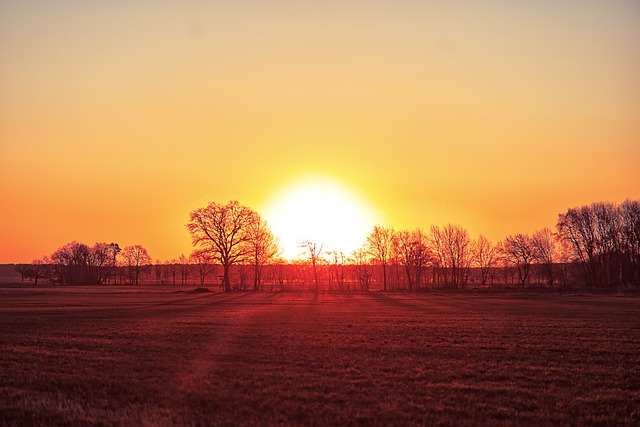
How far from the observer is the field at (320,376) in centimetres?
1111

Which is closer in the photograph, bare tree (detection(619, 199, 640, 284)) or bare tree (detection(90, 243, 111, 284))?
bare tree (detection(619, 199, 640, 284))

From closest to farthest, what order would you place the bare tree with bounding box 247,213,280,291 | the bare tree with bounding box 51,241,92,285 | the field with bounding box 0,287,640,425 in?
the field with bounding box 0,287,640,425 < the bare tree with bounding box 247,213,280,291 < the bare tree with bounding box 51,241,92,285

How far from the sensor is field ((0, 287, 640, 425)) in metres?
11.1

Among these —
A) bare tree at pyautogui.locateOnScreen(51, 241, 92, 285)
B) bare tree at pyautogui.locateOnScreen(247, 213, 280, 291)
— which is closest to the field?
bare tree at pyautogui.locateOnScreen(247, 213, 280, 291)

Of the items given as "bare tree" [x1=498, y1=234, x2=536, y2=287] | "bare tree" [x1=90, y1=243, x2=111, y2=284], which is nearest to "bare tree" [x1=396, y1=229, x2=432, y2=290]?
"bare tree" [x1=498, y1=234, x2=536, y2=287]

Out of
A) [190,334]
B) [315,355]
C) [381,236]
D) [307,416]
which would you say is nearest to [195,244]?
[381,236]

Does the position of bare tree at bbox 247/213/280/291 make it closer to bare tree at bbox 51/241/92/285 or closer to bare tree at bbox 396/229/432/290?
bare tree at bbox 396/229/432/290

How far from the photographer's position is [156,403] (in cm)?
1205

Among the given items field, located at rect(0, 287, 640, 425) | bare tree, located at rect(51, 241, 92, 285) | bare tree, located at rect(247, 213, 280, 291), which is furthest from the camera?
bare tree, located at rect(51, 241, 92, 285)

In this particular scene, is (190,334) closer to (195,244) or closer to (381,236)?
(195,244)

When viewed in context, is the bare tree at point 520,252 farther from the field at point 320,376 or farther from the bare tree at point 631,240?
the field at point 320,376

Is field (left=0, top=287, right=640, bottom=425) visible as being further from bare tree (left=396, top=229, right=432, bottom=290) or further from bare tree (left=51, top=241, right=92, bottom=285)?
bare tree (left=51, top=241, right=92, bottom=285)

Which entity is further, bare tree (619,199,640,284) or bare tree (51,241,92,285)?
bare tree (51,241,92,285)

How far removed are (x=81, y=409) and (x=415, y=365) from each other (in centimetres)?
1024
